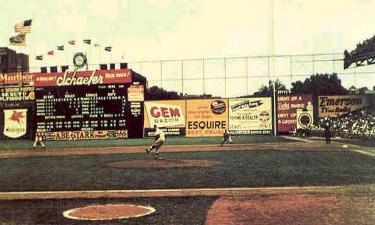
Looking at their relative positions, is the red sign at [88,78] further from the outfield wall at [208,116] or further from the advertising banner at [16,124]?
the outfield wall at [208,116]

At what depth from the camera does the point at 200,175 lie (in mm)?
17188

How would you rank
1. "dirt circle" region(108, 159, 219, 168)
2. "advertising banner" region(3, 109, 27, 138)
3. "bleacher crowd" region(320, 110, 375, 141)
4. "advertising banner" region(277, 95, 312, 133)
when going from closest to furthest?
1. "dirt circle" region(108, 159, 219, 168)
2. "bleacher crowd" region(320, 110, 375, 141)
3. "advertising banner" region(3, 109, 27, 138)
4. "advertising banner" region(277, 95, 312, 133)

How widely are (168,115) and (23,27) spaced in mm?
16719

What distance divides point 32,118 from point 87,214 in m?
41.1

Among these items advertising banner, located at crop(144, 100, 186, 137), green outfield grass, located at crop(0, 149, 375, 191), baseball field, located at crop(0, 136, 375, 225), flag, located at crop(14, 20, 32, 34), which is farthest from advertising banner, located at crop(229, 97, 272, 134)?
baseball field, located at crop(0, 136, 375, 225)

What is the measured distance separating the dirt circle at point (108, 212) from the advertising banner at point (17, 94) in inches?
1462

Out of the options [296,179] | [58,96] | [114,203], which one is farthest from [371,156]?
[58,96]

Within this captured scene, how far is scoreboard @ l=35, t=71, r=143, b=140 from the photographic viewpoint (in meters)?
44.5

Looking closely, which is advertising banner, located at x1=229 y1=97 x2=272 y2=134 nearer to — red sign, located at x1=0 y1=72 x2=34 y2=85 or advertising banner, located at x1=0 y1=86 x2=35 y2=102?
advertising banner, located at x1=0 y1=86 x2=35 y2=102

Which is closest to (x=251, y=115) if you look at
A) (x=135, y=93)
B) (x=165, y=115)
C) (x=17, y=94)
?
(x=165, y=115)

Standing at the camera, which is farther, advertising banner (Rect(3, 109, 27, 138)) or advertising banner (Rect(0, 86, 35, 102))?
advertising banner (Rect(3, 109, 27, 138))

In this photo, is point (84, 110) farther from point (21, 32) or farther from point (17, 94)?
point (21, 32)

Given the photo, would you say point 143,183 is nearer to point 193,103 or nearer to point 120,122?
point 120,122

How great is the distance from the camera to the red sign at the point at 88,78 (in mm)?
45250
